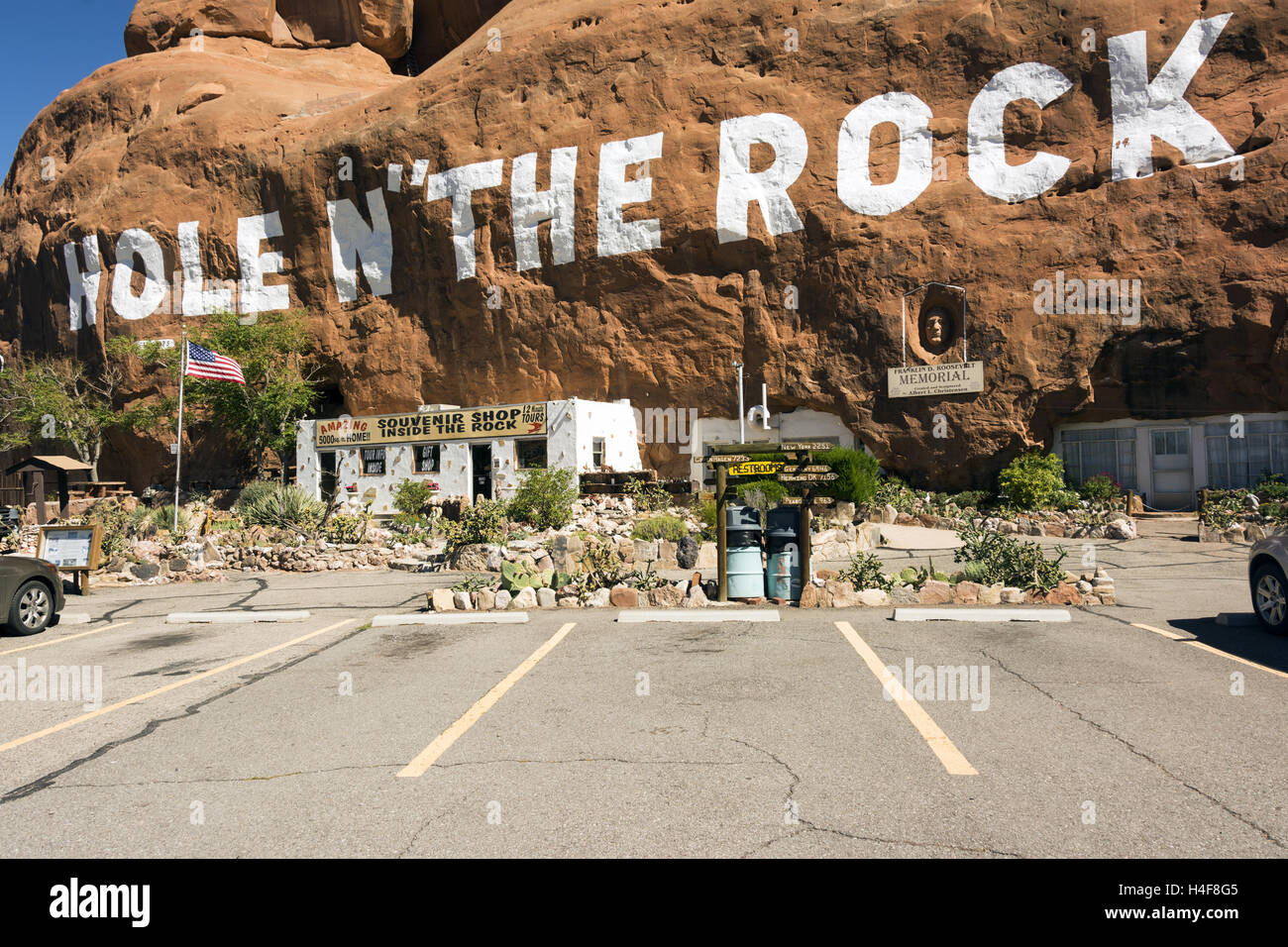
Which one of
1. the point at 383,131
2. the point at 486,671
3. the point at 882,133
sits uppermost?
the point at 383,131

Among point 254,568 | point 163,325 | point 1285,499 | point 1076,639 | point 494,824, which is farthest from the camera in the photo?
point 163,325

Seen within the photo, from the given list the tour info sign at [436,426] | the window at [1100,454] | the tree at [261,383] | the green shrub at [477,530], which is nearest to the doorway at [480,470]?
the tour info sign at [436,426]

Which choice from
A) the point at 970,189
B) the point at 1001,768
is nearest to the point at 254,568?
the point at 1001,768

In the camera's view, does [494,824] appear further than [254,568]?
No

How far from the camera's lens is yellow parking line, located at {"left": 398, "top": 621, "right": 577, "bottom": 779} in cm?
509

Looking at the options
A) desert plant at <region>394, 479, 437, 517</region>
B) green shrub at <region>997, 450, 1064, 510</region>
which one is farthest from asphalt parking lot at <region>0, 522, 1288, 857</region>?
desert plant at <region>394, 479, 437, 517</region>

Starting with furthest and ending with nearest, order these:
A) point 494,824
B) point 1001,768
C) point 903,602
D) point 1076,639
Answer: point 903,602, point 1076,639, point 1001,768, point 494,824

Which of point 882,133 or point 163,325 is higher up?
point 882,133

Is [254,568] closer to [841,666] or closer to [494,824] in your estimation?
[841,666]

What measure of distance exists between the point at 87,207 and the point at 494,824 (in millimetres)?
49083

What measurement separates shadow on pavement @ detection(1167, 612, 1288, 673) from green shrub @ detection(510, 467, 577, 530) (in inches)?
591

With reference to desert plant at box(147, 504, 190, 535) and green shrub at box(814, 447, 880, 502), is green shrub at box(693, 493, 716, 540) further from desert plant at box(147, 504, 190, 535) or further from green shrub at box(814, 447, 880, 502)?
desert plant at box(147, 504, 190, 535)

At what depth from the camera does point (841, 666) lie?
751cm

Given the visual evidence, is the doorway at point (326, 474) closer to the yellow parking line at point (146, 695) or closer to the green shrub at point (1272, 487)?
the yellow parking line at point (146, 695)
